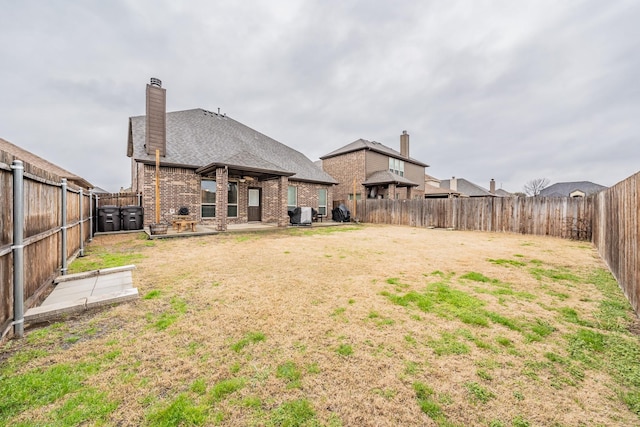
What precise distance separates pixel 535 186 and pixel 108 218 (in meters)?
64.6

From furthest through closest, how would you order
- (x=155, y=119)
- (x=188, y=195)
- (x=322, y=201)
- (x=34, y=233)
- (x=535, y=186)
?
1. (x=535, y=186)
2. (x=322, y=201)
3. (x=188, y=195)
4. (x=155, y=119)
5. (x=34, y=233)

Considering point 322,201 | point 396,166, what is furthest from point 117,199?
point 396,166

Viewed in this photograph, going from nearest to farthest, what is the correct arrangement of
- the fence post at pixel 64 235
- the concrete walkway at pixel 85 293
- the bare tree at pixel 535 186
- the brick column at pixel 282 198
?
the concrete walkway at pixel 85 293, the fence post at pixel 64 235, the brick column at pixel 282 198, the bare tree at pixel 535 186

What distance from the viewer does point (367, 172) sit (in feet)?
69.5

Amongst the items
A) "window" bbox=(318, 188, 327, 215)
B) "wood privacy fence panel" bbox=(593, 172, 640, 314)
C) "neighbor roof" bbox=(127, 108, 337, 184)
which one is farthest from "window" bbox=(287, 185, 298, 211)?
"wood privacy fence panel" bbox=(593, 172, 640, 314)

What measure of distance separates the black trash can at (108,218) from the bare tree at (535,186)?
6238cm

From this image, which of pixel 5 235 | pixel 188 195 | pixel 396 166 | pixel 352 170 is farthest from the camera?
pixel 396 166

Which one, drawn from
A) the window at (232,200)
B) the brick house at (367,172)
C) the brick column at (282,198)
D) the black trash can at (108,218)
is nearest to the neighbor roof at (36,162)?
the black trash can at (108,218)

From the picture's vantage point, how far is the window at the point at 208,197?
502 inches

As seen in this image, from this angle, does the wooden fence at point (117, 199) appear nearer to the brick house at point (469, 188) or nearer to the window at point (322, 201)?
the window at point (322, 201)

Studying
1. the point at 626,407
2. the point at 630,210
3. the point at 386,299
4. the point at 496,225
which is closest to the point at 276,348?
the point at 386,299

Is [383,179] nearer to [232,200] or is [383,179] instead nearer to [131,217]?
[232,200]

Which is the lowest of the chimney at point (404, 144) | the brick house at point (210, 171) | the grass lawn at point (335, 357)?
the grass lawn at point (335, 357)

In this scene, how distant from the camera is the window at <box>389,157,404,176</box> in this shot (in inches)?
939
